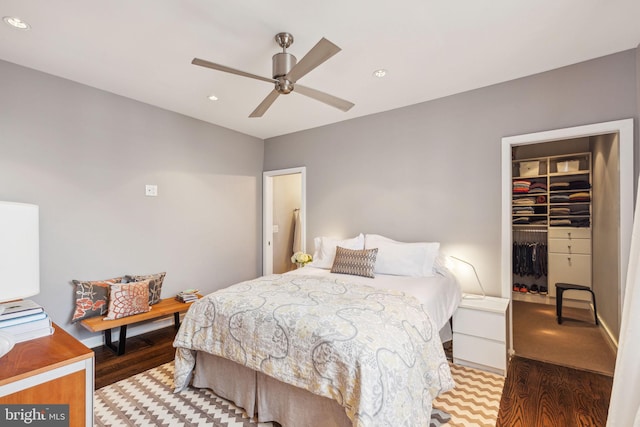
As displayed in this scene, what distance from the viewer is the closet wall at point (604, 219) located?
2881 mm

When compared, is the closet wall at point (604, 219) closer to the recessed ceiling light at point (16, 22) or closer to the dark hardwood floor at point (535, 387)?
the dark hardwood floor at point (535, 387)

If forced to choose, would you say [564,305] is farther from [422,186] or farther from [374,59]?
[374,59]

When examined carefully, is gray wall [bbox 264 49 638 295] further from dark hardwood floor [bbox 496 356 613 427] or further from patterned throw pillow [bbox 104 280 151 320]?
patterned throw pillow [bbox 104 280 151 320]

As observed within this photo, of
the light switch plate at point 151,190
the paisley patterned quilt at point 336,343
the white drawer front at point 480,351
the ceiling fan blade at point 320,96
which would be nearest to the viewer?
the paisley patterned quilt at point 336,343

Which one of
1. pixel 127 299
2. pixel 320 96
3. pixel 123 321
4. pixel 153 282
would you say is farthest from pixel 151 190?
pixel 320 96

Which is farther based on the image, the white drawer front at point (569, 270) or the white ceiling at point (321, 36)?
the white drawer front at point (569, 270)

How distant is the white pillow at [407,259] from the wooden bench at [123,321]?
2191 mm

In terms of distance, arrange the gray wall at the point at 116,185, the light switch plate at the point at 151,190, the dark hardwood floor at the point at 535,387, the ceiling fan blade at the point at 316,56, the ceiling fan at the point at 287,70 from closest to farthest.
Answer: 1. the ceiling fan blade at the point at 316,56
2. the ceiling fan at the point at 287,70
3. the dark hardwood floor at the point at 535,387
4. the gray wall at the point at 116,185
5. the light switch plate at the point at 151,190

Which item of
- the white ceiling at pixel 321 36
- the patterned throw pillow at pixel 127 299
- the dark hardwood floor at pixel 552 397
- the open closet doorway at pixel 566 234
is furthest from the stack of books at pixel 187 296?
the open closet doorway at pixel 566 234

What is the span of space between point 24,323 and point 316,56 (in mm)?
2122

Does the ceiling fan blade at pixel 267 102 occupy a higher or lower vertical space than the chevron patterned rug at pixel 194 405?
higher

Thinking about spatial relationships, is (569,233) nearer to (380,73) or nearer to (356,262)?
(356,262)

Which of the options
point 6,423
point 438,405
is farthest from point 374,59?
point 6,423

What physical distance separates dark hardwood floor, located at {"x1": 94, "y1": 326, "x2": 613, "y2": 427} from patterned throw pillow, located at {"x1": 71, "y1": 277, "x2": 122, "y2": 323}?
40 cm
